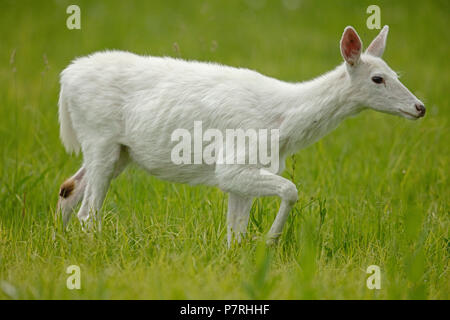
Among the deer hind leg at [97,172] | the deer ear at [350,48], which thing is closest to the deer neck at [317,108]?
the deer ear at [350,48]

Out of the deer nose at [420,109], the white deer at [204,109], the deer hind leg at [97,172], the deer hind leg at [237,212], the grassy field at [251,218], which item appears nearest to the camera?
the grassy field at [251,218]

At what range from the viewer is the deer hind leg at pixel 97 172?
4938 millimetres

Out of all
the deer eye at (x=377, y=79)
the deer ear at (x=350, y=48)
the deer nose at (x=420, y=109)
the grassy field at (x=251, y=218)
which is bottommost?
the grassy field at (x=251, y=218)

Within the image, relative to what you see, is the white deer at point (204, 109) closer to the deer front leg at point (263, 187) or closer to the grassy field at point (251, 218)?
the deer front leg at point (263, 187)

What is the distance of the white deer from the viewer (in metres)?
4.44

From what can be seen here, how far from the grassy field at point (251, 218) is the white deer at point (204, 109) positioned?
35 centimetres

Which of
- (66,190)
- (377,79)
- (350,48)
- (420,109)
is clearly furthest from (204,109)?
(420,109)

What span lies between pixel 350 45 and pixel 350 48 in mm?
22

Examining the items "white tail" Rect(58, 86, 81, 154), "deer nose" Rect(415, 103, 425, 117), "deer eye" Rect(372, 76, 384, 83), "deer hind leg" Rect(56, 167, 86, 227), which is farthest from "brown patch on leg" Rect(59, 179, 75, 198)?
"deer nose" Rect(415, 103, 425, 117)

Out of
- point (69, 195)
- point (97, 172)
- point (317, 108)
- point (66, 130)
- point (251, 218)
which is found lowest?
point (251, 218)

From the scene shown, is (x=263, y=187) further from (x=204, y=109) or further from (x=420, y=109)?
(x=420, y=109)

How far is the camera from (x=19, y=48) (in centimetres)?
1120

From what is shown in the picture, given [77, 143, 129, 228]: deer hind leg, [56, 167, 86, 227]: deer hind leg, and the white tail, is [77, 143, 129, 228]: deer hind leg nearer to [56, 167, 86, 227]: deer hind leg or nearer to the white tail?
[56, 167, 86, 227]: deer hind leg

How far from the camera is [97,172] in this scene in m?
4.95
